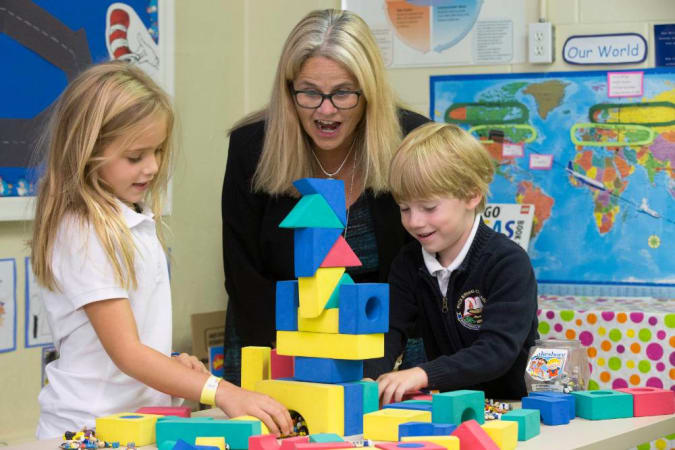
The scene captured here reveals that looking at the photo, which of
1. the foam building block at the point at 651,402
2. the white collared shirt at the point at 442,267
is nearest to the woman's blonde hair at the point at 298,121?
the white collared shirt at the point at 442,267

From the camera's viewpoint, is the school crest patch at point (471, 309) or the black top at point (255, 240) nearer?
the school crest patch at point (471, 309)

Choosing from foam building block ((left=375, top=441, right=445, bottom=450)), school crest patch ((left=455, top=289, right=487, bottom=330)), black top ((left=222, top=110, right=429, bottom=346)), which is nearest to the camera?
foam building block ((left=375, top=441, right=445, bottom=450))

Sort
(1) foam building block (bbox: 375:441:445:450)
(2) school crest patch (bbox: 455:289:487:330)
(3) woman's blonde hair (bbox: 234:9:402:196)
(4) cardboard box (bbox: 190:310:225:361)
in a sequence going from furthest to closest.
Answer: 1. (4) cardboard box (bbox: 190:310:225:361)
2. (3) woman's blonde hair (bbox: 234:9:402:196)
3. (2) school crest patch (bbox: 455:289:487:330)
4. (1) foam building block (bbox: 375:441:445:450)

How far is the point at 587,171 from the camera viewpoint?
120 inches

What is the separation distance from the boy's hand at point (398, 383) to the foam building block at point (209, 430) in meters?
0.29

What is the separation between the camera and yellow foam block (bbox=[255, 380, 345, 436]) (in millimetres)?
1330

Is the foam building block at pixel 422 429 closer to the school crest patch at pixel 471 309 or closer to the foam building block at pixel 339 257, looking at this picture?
the foam building block at pixel 339 257

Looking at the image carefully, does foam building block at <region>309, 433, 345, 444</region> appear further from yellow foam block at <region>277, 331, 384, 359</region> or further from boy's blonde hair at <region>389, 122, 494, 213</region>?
boy's blonde hair at <region>389, 122, 494, 213</region>

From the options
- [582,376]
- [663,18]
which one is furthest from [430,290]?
[663,18]

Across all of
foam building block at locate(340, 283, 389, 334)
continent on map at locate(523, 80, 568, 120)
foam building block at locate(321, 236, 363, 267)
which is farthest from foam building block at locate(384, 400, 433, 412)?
continent on map at locate(523, 80, 568, 120)

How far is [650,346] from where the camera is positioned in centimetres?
264

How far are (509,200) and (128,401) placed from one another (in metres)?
1.90

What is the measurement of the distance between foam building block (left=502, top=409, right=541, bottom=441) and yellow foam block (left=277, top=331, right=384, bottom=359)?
217 millimetres

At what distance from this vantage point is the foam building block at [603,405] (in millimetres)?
1503
